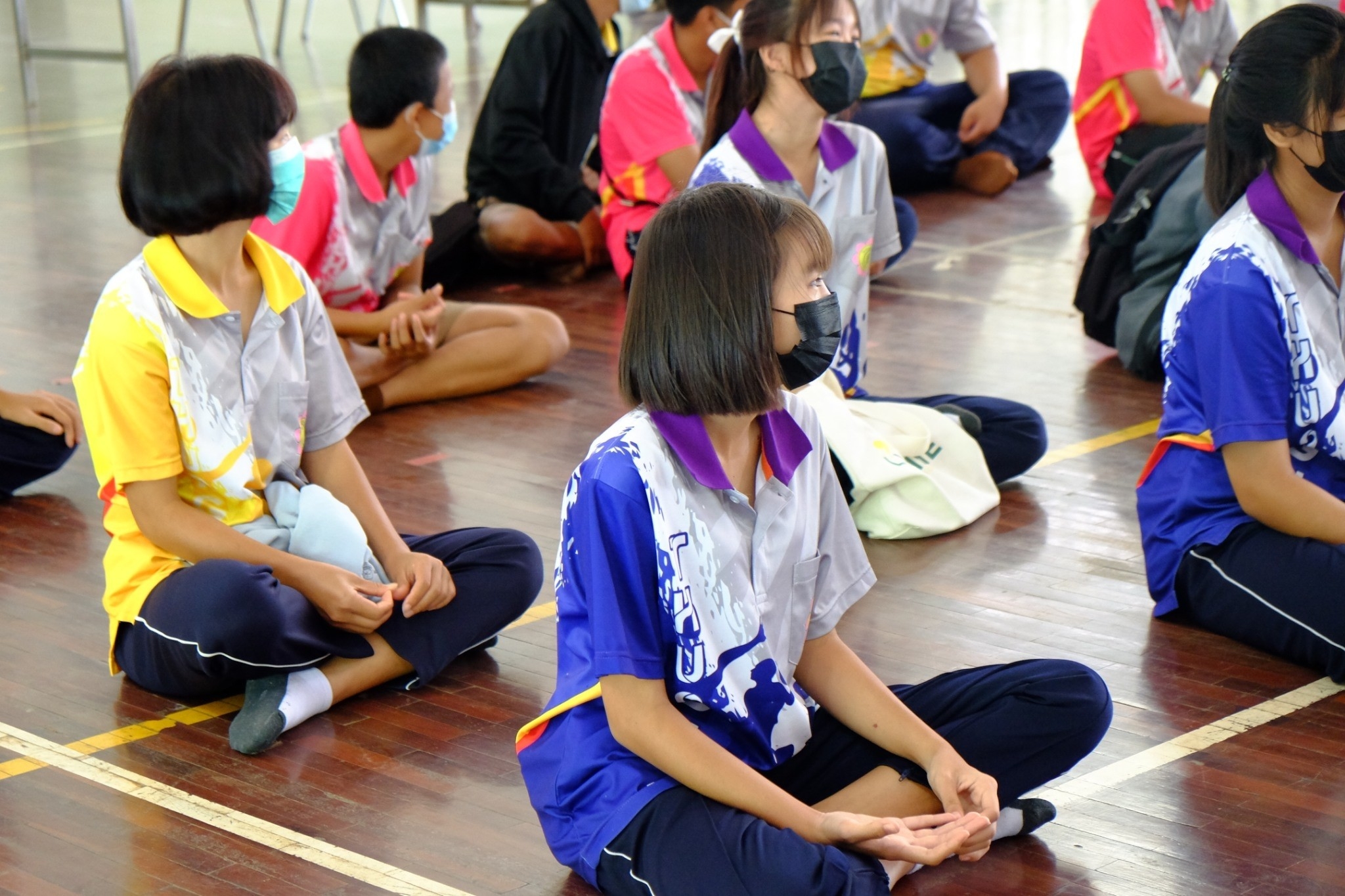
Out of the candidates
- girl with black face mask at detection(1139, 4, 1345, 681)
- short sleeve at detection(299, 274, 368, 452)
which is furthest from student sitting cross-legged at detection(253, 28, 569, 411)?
girl with black face mask at detection(1139, 4, 1345, 681)

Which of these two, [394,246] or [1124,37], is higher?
[1124,37]

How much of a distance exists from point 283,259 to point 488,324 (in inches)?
61.0

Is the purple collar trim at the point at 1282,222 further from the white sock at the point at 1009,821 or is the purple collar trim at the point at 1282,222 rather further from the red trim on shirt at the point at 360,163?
the red trim on shirt at the point at 360,163

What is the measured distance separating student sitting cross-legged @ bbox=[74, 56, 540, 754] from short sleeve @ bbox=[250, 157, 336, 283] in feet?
3.87

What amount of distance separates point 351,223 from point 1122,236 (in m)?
1.84

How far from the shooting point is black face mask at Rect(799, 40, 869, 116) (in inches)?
124

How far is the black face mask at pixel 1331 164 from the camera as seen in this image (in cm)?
238

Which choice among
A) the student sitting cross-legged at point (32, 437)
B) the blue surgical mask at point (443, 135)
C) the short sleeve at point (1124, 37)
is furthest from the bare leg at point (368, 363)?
the short sleeve at point (1124, 37)

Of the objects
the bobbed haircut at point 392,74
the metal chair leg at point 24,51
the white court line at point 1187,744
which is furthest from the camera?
the metal chair leg at point 24,51

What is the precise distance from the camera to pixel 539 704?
2.45m

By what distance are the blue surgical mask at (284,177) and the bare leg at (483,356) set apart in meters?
1.49

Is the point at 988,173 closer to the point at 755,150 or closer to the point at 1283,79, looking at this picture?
the point at 755,150

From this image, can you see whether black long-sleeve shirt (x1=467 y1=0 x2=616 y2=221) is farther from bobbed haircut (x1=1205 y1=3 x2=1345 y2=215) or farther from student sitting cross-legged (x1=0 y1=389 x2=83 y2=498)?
bobbed haircut (x1=1205 y1=3 x2=1345 y2=215)

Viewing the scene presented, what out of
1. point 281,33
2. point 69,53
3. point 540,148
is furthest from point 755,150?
point 281,33
